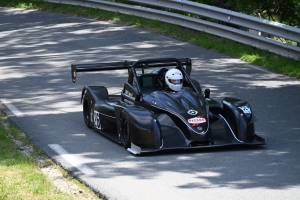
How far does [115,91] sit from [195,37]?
208 inches

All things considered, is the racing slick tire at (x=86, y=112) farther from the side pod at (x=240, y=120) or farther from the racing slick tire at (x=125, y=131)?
the side pod at (x=240, y=120)

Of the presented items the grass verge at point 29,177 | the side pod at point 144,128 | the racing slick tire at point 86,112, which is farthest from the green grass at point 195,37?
the grass verge at point 29,177

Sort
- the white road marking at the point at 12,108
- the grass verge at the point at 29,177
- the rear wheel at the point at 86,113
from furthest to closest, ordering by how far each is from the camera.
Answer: the white road marking at the point at 12,108, the rear wheel at the point at 86,113, the grass verge at the point at 29,177

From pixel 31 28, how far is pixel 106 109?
10.8 m

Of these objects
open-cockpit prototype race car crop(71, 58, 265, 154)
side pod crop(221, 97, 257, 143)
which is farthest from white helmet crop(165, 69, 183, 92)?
side pod crop(221, 97, 257, 143)

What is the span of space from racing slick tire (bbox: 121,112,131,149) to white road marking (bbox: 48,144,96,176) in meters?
0.73

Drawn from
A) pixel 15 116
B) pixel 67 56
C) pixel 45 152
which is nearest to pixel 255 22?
pixel 67 56

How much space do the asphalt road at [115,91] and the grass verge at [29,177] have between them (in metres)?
0.17

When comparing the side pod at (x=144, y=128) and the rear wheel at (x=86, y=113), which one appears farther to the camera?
the rear wheel at (x=86, y=113)

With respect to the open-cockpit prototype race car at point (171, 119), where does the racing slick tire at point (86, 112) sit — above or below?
below

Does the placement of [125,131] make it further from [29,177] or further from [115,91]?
[115,91]

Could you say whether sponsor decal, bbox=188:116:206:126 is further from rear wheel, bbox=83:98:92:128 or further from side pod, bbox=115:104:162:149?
rear wheel, bbox=83:98:92:128

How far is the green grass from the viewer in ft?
49.5

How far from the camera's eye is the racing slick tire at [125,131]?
9430 millimetres
